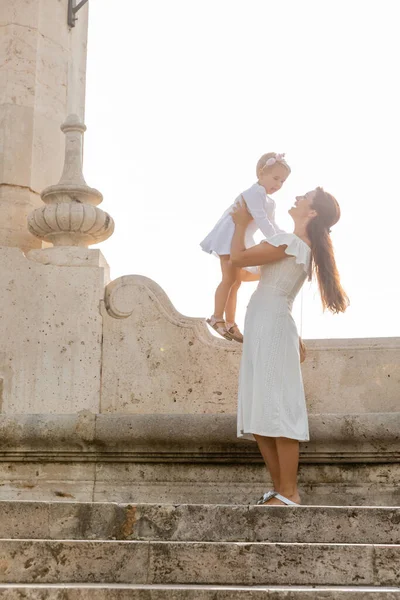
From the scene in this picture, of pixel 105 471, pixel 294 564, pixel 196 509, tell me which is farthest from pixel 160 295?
pixel 294 564

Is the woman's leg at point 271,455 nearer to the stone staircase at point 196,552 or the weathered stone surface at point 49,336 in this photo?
the stone staircase at point 196,552

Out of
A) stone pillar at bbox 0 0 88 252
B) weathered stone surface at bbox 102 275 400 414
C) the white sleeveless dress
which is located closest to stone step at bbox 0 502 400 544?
the white sleeveless dress

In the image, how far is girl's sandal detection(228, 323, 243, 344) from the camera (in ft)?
20.7

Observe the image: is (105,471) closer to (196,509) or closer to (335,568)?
(196,509)

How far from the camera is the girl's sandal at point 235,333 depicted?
631 cm

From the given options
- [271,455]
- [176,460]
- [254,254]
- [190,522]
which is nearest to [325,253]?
[254,254]

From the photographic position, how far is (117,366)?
7.15m

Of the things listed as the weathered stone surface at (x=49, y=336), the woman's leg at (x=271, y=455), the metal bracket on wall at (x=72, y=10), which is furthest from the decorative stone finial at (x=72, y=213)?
the woman's leg at (x=271, y=455)

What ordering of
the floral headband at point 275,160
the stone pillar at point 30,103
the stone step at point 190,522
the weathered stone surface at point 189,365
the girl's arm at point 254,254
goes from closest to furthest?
the stone step at point 190,522
the girl's arm at point 254,254
the floral headband at point 275,160
the weathered stone surface at point 189,365
the stone pillar at point 30,103

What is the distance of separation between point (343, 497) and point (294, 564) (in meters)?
2.07

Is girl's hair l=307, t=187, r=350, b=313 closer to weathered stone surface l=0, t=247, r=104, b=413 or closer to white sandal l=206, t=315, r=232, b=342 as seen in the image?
white sandal l=206, t=315, r=232, b=342

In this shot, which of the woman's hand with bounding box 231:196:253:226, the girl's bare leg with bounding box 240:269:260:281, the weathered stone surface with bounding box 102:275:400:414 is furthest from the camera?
the weathered stone surface with bounding box 102:275:400:414

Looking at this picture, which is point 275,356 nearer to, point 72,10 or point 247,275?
point 247,275

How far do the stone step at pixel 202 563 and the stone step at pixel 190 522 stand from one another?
16.3 inches
